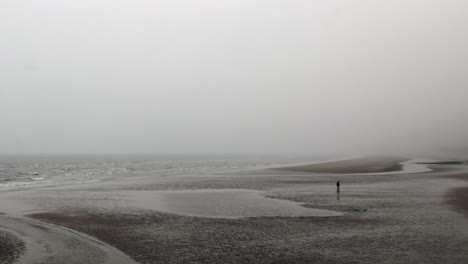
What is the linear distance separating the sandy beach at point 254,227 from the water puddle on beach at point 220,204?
9 cm

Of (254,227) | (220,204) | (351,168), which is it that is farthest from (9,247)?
(351,168)

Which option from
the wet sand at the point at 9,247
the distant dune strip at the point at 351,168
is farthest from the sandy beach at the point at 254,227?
the distant dune strip at the point at 351,168

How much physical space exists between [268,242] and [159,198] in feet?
Answer: 66.9

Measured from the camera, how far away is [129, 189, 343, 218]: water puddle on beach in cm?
2700

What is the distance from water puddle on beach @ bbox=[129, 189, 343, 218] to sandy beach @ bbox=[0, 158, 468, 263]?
93mm

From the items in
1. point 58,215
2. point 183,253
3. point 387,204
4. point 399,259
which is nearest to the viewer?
point 399,259

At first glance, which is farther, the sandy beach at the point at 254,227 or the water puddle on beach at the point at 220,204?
the water puddle on beach at the point at 220,204

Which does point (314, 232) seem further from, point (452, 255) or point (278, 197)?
point (278, 197)

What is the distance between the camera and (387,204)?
98.9 feet

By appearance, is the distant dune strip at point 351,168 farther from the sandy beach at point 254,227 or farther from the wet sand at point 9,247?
the wet sand at point 9,247

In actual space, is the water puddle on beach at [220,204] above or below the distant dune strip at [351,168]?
below

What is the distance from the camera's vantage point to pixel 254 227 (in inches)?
874

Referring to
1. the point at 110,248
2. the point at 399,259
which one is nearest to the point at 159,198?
the point at 110,248

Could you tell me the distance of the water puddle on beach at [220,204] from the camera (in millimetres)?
27000
